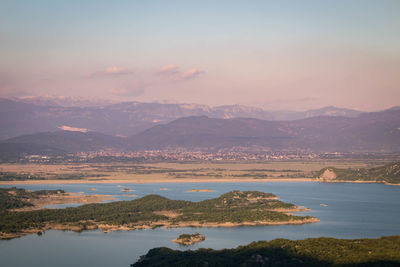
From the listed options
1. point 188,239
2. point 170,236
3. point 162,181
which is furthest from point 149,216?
point 162,181

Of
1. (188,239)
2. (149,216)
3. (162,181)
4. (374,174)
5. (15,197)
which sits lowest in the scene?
(188,239)

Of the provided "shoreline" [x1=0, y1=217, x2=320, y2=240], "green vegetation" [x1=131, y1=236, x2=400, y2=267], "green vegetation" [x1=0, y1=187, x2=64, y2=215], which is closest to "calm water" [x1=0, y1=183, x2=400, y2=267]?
"shoreline" [x1=0, y1=217, x2=320, y2=240]

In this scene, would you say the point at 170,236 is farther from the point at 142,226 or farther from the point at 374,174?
the point at 374,174

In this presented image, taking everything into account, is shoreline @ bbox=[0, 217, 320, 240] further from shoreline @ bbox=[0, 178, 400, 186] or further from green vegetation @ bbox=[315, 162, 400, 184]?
green vegetation @ bbox=[315, 162, 400, 184]

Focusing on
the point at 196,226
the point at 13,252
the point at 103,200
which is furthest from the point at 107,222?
the point at 103,200

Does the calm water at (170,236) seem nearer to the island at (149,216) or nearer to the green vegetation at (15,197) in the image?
the island at (149,216)

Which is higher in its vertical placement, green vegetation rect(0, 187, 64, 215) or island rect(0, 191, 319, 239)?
green vegetation rect(0, 187, 64, 215)
